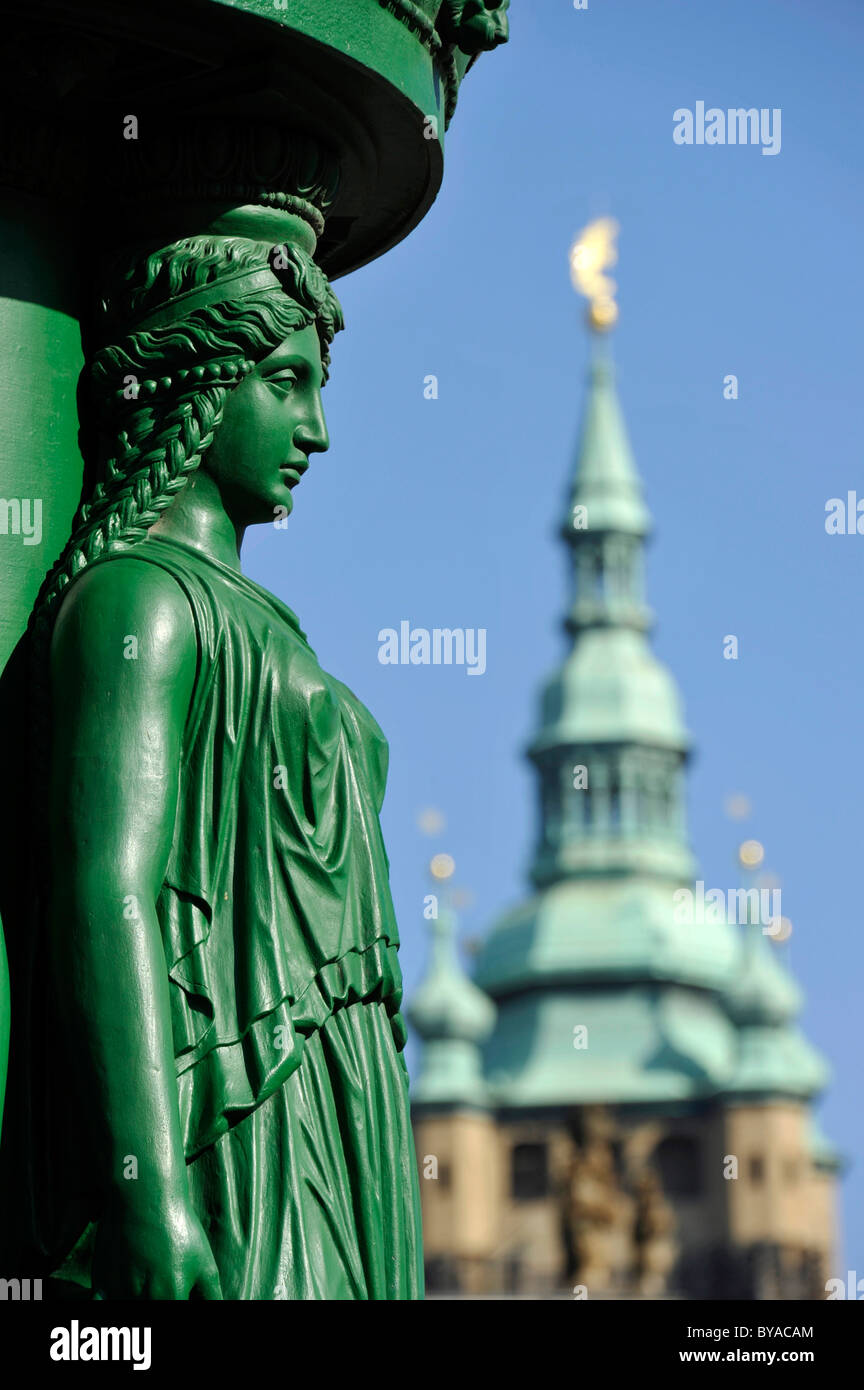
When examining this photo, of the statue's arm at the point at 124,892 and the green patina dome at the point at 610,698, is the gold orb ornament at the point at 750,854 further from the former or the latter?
the statue's arm at the point at 124,892

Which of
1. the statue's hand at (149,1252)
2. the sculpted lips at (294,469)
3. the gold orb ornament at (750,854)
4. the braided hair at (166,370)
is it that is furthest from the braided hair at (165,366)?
the gold orb ornament at (750,854)

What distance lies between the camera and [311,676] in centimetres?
462

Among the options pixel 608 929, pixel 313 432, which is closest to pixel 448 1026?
Answer: pixel 608 929

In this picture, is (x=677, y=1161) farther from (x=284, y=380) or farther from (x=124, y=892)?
(x=124, y=892)

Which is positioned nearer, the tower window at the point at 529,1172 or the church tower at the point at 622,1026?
the church tower at the point at 622,1026

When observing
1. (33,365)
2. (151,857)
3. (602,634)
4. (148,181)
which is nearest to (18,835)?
(151,857)

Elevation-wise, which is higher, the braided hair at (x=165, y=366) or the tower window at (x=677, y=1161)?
the tower window at (x=677, y=1161)

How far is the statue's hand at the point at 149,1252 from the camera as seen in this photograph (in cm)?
410

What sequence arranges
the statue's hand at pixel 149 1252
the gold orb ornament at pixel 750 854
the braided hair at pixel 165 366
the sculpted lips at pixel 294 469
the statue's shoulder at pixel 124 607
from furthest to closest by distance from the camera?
the gold orb ornament at pixel 750 854, the sculpted lips at pixel 294 469, the braided hair at pixel 165 366, the statue's shoulder at pixel 124 607, the statue's hand at pixel 149 1252

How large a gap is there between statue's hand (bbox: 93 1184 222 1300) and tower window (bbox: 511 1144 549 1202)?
11013 cm

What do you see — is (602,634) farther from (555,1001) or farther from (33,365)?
(33,365)

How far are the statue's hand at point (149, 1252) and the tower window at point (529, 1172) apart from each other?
110 meters

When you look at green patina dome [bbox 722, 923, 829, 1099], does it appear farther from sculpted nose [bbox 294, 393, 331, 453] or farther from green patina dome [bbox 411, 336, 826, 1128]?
sculpted nose [bbox 294, 393, 331, 453]
